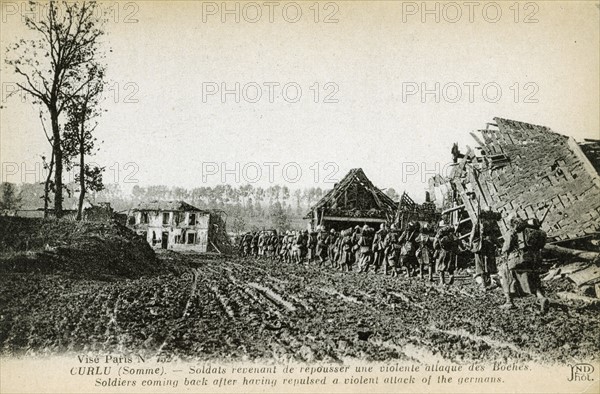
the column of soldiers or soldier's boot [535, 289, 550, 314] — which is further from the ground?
the column of soldiers

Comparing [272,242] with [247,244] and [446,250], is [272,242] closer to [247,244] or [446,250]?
[247,244]

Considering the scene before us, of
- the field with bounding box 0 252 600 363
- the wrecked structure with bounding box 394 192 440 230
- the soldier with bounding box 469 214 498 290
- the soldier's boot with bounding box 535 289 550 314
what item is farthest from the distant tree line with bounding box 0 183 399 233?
the soldier's boot with bounding box 535 289 550 314

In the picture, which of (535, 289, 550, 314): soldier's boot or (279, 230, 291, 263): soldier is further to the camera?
(279, 230, 291, 263): soldier

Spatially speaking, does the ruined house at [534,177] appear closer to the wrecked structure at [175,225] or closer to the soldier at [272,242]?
the soldier at [272,242]

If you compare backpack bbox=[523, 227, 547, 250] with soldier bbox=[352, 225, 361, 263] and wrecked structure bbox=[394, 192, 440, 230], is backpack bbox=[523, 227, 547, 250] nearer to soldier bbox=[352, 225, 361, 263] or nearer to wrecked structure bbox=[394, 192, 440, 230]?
soldier bbox=[352, 225, 361, 263]

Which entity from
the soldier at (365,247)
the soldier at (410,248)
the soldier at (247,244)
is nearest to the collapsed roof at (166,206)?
the soldier at (247,244)

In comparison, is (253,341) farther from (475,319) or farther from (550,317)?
(550,317)
